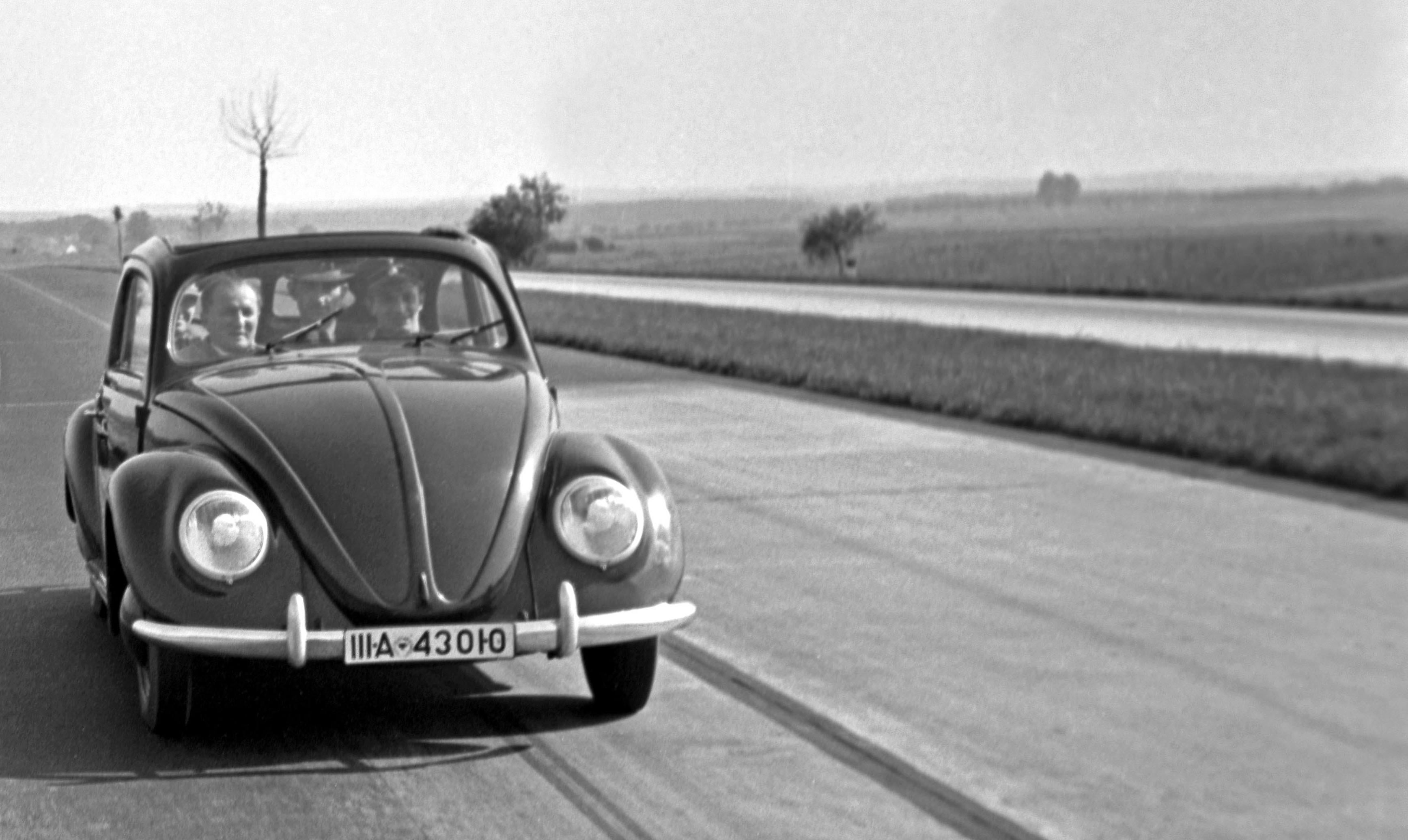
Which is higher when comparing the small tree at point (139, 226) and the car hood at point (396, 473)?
the small tree at point (139, 226)

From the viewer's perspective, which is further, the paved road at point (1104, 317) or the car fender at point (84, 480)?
the paved road at point (1104, 317)

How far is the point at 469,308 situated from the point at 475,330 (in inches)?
6.3

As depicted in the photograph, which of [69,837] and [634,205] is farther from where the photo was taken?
[634,205]

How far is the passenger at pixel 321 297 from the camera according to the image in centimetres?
695

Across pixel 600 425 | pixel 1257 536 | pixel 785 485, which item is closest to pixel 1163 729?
pixel 1257 536

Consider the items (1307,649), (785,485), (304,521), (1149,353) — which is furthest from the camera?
(1149,353)

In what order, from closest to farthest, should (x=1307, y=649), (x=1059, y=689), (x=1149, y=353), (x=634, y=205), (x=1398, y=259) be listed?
(x=1059, y=689), (x=1307, y=649), (x=1398, y=259), (x=1149, y=353), (x=634, y=205)

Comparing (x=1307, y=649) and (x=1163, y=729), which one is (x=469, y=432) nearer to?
(x=1163, y=729)

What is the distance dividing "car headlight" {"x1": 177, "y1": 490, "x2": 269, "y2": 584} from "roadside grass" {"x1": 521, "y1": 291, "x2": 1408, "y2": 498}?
7.64 meters

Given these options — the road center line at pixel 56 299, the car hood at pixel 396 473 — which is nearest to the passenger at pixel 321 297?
the car hood at pixel 396 473

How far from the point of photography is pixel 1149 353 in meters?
23.2

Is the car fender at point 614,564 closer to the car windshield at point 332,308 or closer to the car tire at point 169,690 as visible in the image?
the car tire at point 169,690

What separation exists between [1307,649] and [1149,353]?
16767 mm

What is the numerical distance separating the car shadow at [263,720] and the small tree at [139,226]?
234 centimetres
